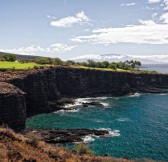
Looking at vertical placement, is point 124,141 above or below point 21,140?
below

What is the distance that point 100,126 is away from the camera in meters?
105

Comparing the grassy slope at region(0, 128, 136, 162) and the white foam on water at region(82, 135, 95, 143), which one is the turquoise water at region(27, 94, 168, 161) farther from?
the grassy slope at region(0, 128, 136, 162)

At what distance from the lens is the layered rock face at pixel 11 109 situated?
9512 centimetres

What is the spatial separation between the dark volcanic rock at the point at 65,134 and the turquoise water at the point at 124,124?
3.54m

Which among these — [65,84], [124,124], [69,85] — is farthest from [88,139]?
[69,85]

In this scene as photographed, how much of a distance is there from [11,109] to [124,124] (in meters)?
35.3

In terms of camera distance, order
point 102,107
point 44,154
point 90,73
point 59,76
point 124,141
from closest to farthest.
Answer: point 44,154 < point 124,141 < point 102,107 < point 59,76 < point 90,73

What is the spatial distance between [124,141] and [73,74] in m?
83.3

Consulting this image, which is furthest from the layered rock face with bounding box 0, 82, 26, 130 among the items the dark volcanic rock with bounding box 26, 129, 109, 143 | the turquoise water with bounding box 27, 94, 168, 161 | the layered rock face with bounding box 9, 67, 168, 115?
the layered rock face with bounding box 9, 67, 168, 115

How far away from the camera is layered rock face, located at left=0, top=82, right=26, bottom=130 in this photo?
9512 cm

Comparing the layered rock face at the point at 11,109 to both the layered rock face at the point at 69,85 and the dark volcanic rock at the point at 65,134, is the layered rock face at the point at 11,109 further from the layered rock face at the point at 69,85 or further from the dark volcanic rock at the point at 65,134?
the layered rock face at the point at 69,85

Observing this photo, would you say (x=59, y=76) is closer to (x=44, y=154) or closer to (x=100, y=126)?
(x=100, y=126)

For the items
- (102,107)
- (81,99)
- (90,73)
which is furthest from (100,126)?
(90,73)

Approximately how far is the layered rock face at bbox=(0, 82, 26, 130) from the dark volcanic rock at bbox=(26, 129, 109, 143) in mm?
6182
